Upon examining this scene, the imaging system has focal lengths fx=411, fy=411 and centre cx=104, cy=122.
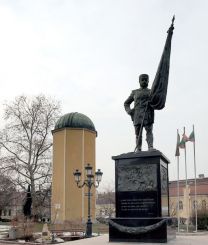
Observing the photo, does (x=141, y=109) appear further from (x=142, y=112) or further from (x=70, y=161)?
(x=70, y=161)

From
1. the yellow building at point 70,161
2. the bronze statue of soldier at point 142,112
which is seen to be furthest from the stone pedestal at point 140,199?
the yellow building at point 70,161

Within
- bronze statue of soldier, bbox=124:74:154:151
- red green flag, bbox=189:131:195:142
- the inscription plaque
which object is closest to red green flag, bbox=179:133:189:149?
red green flag, bbox=189:131:195:142

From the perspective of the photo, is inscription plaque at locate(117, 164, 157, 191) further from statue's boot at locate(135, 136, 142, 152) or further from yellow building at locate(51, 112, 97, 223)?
yellow building at locate(51, 112, 97, 223)

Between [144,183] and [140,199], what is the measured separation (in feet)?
1.69

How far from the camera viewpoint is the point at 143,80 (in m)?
14.4

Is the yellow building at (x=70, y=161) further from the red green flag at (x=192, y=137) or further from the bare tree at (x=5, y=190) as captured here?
the red green flag at (x=192, y=137)

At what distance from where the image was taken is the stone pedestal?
1238 cm

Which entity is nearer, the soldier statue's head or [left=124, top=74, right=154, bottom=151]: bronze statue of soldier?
[left=124, top=74, right=154, bottom=151]: bronze statue of soldier

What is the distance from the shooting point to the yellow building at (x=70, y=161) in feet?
132

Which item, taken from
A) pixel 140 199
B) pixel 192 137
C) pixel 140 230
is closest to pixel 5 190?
pixel 192 137

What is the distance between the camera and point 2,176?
4253cm

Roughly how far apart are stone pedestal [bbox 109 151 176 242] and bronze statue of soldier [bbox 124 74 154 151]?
724mm

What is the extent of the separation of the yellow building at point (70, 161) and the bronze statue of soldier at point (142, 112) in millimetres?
26478

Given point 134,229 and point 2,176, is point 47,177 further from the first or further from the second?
point 134,229
